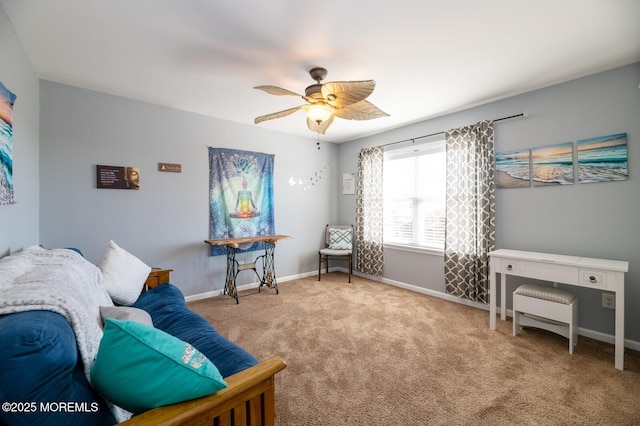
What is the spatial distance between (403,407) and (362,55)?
2508 millimetres

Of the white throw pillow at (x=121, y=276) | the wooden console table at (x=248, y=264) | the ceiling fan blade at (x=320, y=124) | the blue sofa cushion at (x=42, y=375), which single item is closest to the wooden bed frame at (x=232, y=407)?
the blue sofa cushion at (x=42, y=375)

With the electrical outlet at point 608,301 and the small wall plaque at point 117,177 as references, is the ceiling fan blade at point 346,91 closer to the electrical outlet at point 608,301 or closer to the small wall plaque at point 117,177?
the small wall plaque at point 117,177

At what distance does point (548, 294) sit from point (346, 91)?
240 centimetres

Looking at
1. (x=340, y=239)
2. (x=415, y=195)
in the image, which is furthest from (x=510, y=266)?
(x=340, y=239)

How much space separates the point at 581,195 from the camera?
2.56m

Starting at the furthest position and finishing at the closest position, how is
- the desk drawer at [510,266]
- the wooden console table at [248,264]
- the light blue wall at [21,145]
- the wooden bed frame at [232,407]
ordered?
1. the wooden console table at [248,264]
2. the desk drawer at [510,266]
3. the light blue wall at [21,145]
4. the wooden bed frame at [232,407]

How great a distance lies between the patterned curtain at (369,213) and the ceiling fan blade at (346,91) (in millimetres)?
2341

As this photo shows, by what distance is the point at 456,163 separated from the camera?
3.42m

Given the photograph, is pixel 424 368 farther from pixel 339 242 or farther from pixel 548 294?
pixel 339 242

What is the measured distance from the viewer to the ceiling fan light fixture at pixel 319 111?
2279mm

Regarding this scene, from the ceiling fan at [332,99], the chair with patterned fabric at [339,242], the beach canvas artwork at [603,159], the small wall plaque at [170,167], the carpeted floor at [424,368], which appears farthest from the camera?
the chair with patterned fabric at [339,242]

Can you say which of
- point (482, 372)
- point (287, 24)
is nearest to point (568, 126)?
point (482, 372)

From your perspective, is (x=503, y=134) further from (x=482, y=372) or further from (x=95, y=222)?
(x=95, y=222)

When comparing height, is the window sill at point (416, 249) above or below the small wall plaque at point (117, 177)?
below
